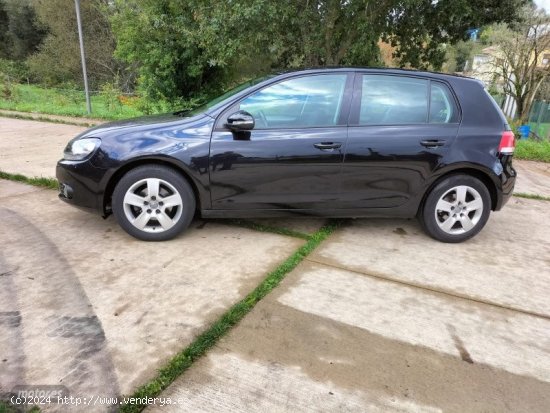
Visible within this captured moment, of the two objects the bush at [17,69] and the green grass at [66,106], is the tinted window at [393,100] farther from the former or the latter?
the bush at [17,69]

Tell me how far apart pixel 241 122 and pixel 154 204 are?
1.05 metres

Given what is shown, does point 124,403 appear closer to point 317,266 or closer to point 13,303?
point 13,303

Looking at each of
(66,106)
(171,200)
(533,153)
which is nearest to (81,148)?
(171,200)

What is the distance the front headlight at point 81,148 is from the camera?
12.6 feet

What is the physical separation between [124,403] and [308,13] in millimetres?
8438

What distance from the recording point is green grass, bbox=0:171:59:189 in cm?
550

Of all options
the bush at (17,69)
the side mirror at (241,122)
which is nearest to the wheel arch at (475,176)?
the side mirror at (241,122)

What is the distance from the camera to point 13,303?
2.88 metres

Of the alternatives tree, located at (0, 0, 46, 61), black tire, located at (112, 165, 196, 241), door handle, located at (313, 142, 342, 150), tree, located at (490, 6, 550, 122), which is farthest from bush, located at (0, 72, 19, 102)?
tree, located at (0, 0, 46, 61)

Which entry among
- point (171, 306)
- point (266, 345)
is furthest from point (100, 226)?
point (266, 345)

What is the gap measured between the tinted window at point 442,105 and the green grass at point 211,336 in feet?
5.73

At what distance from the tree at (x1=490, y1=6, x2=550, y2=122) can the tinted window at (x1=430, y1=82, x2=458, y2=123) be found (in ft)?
58.2

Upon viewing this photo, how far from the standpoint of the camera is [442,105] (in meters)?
4.11

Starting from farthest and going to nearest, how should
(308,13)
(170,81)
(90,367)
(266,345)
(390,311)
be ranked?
(170,81) < (308,13) < (390,311) < (266,345) < (90,367)
